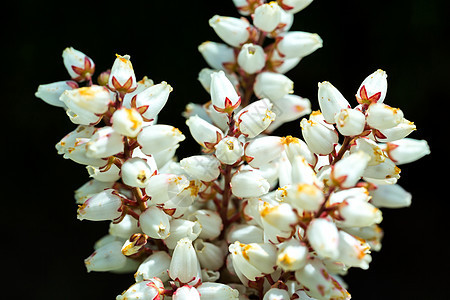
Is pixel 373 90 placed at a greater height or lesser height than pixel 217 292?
greater

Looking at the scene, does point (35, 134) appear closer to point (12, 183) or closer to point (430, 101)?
point (12, 183)

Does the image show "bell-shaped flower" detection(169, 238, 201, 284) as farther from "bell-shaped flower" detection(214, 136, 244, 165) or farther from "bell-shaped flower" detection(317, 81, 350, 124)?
"bell-shaped flower" detection(317, 81, 350, 124)

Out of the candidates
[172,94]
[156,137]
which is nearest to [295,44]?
[156,137]

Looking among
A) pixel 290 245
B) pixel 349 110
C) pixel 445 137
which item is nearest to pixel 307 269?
pixel 290 245

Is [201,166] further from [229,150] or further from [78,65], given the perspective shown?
[78,65]

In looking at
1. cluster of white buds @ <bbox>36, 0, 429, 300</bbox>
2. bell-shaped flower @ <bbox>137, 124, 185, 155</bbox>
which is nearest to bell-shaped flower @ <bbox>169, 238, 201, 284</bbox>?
cluster of white buds @ <bbox>36, 0, 429, 300</bbox>

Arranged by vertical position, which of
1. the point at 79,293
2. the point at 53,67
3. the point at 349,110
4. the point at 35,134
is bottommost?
the point at 79,293
